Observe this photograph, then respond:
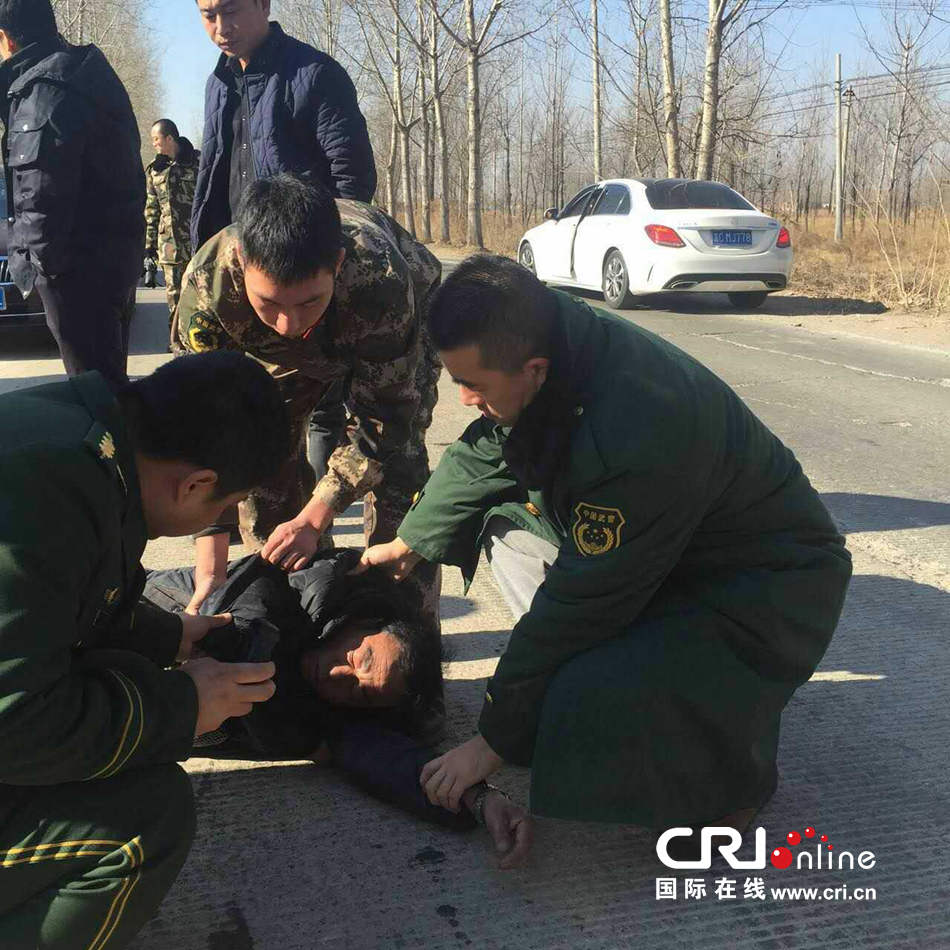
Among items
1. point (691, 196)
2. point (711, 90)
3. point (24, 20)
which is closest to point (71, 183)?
point (24, 20)

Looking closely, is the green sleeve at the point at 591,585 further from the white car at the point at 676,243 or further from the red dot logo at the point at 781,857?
the white car at the point at 676,243

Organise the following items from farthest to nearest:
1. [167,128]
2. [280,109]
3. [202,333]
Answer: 1. [167,128]
2. [280,109]
3. [202,333]

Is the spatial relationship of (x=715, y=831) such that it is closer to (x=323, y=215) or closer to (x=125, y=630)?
(x=125, y=630)

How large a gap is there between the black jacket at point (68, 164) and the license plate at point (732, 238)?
7.50 metres

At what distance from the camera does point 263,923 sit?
1.90 metres

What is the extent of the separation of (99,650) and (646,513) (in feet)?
3.14

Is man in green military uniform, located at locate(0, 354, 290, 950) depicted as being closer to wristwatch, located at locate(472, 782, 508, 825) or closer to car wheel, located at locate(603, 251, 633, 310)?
wristwatch, located at locate(472, 782, 508, 825)

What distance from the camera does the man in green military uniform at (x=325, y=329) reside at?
2.52 metres

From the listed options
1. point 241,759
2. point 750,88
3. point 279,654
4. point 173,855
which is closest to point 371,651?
point 279,654

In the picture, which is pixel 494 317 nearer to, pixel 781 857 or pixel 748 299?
pixel 781 857

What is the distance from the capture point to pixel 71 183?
3.83m

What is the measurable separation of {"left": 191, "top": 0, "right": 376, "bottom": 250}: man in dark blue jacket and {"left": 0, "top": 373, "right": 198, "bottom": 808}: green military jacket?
2230 millimetres

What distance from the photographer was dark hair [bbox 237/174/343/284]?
2469 mm

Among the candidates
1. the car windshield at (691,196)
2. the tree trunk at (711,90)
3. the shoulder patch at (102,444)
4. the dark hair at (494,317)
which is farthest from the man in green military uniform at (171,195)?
the tree trunk at (711,90)
